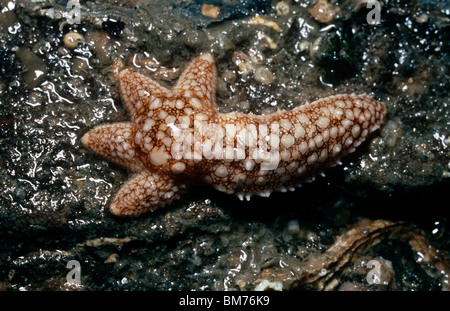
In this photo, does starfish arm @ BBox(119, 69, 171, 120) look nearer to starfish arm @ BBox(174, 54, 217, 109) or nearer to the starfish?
the starfish

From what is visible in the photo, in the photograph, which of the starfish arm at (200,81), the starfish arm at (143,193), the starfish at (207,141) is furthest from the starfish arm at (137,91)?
the starfish arm at (143,193)

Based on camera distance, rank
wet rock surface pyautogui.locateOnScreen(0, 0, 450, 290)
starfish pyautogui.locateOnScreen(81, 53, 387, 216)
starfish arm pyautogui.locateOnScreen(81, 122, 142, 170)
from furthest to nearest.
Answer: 1. wet rock surface pyautogui.locateOnScreen(0, 0, 450, 290)
2. starfish arm pyautogui.locateOnScreen(81, 122, 142, 170)
3. starfish pyautogui.locateOnScreen(81, 53, 387, 216)

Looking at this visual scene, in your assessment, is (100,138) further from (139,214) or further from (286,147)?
(286,147)

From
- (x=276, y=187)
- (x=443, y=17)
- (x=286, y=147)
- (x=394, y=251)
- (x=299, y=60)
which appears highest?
(x=443, y=17)

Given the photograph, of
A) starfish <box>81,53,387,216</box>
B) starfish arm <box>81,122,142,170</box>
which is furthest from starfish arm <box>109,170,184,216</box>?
starfish arm <box>81,122,142,170</box>

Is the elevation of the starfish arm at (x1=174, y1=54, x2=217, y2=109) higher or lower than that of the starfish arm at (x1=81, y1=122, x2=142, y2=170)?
higher

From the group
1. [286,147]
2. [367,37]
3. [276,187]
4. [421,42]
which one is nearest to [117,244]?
[276,187]

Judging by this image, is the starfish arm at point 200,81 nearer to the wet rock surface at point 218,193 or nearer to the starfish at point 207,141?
the starfish at point 207,141

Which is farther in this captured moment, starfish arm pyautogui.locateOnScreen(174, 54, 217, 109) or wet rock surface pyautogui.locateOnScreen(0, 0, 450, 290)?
wet rock surface pyautogui.locateOnScreen(0, 0, 450, 290)
